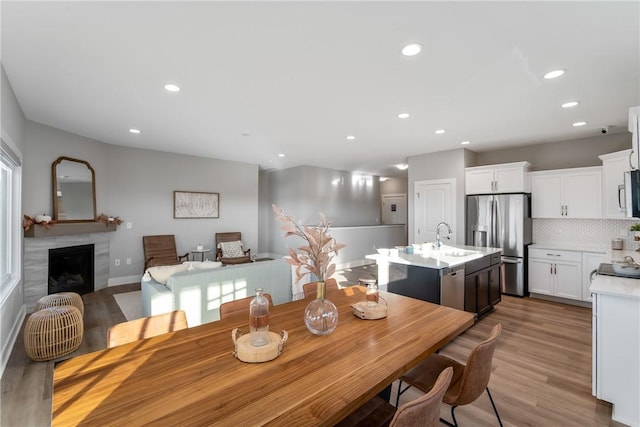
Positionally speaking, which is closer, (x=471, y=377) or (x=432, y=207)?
(x=471, y=377)

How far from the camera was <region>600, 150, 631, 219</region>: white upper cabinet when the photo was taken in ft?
12.6

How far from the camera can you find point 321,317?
4.72ft

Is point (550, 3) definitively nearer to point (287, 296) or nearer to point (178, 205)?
point (287, 296)

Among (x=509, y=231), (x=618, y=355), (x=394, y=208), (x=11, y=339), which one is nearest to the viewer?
(x=618, y=355)

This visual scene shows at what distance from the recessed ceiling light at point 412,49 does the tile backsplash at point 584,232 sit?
14.2ft

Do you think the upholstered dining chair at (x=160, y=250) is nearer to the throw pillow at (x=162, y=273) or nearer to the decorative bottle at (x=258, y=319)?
the throw pillow at (x=162, y=273)

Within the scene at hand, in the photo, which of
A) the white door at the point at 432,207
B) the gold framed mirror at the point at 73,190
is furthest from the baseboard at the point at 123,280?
the white door at the point at 432,207

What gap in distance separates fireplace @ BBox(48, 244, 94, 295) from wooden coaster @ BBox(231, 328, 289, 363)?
15.4 ft

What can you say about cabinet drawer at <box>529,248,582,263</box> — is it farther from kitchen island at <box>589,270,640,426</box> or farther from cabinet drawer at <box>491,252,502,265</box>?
kitchen island at <box>589,270,640,426</box>

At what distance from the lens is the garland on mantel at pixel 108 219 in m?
5.00

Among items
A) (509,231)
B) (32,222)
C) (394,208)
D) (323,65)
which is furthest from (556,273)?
(32,222)

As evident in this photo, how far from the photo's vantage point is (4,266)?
3.24m

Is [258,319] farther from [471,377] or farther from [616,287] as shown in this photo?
[616,287]

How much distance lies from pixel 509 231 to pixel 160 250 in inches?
253
